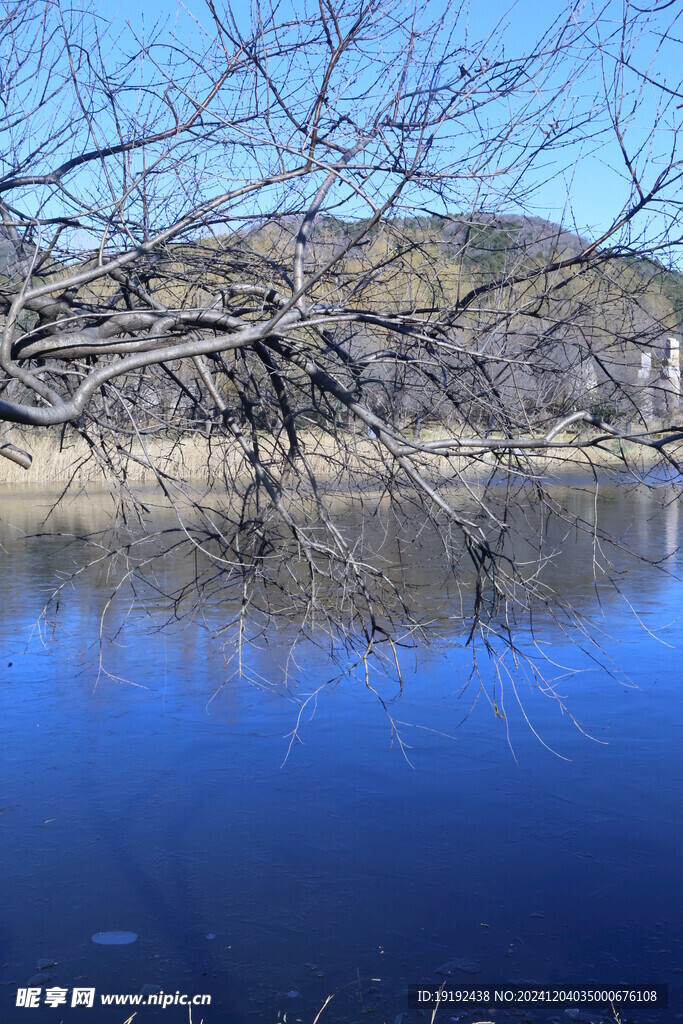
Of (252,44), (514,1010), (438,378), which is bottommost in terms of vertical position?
(514,1010)

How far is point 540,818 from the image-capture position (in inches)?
249

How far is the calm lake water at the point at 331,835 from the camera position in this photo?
15.9ft

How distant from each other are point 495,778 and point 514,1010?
2413mm

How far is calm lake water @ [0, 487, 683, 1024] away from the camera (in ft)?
15.9

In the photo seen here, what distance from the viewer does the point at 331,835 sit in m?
6.17

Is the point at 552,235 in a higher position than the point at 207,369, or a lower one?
higher

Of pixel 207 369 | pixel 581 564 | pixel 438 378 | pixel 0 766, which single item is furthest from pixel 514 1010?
pixel 581 564

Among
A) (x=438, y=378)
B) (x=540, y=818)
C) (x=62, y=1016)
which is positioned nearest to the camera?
(x=62, y=1016)

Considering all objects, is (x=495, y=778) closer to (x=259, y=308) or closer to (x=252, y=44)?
(x=259, y=308)

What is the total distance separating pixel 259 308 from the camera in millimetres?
Result: 5062

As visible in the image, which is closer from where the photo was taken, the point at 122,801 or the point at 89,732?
the point at 122,801

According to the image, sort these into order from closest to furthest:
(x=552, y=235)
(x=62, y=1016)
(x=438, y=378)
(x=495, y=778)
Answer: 1. (x=62, y=1016)
2. (x=552, y=235)
3. (x=438, y=378)
4. (x=495, y=778)

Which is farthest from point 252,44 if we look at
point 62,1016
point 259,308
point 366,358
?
point 62,1016

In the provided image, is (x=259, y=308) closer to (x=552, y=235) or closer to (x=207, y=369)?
(x=207, y=369)
